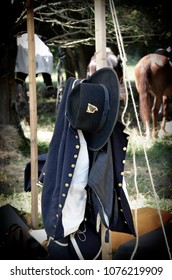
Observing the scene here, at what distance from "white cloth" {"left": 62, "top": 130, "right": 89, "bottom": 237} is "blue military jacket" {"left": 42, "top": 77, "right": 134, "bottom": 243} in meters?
0.03

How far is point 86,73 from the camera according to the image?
3.09m

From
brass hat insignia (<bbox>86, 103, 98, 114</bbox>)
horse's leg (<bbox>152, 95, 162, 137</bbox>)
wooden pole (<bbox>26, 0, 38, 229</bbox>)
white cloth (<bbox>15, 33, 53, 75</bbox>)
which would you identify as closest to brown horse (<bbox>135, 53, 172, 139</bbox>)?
horse's leg (<bbox>152, 95, 162, 137</bbox>)

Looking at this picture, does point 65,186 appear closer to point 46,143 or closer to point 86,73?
point 46,143

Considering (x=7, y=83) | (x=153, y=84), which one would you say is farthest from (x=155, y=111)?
(x=7, y=83)

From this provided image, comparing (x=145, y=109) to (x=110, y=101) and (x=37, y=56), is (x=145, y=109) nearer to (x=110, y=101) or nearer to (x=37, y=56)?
(x=37, y=56)

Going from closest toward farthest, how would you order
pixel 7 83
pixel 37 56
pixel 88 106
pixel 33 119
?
pixel 88 106
pixel 33 119
pixel 7 83
pixel 37 56

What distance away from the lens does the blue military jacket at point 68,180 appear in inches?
78.8

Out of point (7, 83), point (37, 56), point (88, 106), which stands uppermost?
point (37, 56)

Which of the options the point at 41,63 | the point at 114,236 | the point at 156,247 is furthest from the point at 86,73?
the point at 156,247

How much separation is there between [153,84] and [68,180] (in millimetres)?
1260

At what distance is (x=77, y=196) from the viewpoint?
81.7 inches

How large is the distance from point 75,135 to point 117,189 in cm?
32

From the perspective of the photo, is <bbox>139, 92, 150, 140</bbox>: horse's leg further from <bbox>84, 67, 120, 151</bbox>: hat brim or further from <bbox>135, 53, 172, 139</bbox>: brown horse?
<bbox>84, 67, 120, 151</bbox>: hat brim
